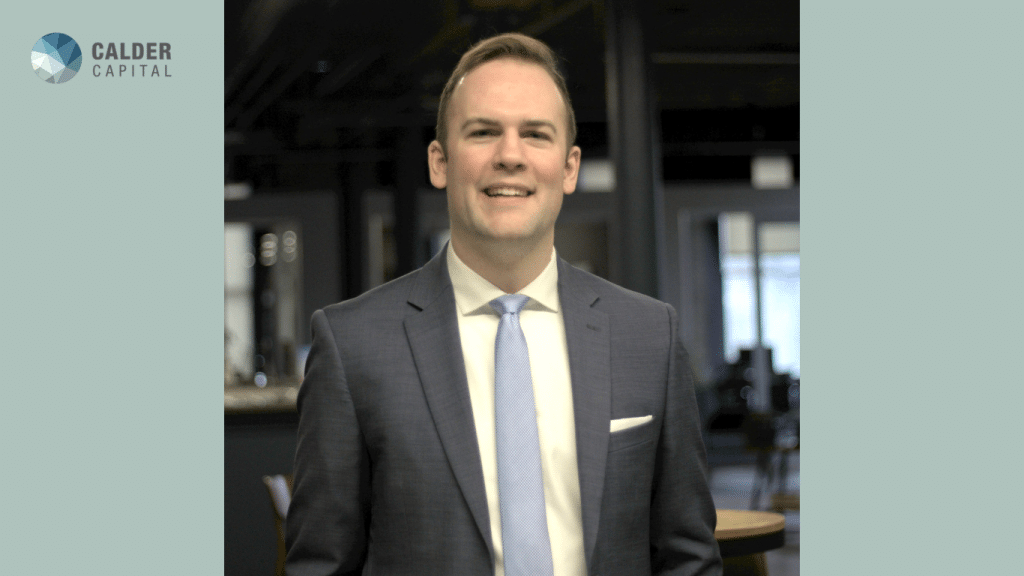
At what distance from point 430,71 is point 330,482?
7.25m

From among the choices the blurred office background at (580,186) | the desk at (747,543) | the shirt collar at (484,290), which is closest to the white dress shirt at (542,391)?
the shirt collar at (484,290)

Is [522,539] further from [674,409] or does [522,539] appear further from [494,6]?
[494,6]

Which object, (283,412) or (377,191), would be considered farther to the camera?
(377,191)

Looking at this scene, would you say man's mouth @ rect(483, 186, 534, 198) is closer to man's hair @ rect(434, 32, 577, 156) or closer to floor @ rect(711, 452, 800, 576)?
man's hair @ rect(434, 32, 577, 156)

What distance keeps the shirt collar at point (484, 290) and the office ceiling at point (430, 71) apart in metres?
4.33

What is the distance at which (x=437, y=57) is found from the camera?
7.98 metres

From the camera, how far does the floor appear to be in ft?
22.7

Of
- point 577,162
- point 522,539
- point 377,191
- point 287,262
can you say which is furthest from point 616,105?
point 287,262

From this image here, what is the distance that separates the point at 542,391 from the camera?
1.68 meters

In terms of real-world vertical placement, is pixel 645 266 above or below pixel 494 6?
below
